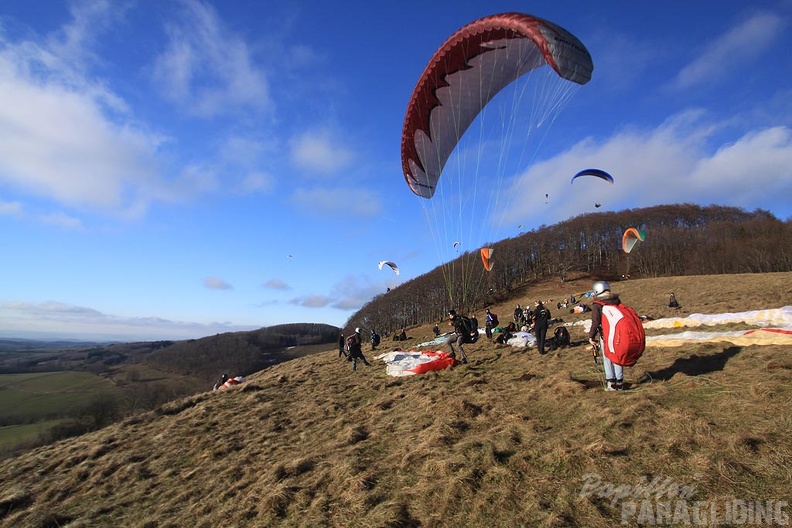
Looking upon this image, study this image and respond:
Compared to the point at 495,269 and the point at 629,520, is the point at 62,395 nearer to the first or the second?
the point at 495,269

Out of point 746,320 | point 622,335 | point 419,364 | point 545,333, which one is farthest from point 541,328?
point 622,335

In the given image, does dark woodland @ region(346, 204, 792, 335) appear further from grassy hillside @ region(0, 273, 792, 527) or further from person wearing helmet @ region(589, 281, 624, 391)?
person wearing helmet @ region(589, 281, 624, 391)

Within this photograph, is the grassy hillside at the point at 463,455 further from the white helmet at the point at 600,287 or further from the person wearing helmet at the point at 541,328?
the white helmet at the point at 600,287

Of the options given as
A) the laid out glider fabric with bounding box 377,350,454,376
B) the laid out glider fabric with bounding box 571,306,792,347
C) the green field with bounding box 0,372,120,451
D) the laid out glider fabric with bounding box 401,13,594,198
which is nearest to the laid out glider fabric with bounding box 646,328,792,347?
the laid out glider fabric with bounding box 571,306,792,347

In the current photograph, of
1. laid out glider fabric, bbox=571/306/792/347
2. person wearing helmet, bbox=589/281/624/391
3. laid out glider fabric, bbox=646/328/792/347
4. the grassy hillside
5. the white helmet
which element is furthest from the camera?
laid out glider fabric, bbox=571/306/792/347

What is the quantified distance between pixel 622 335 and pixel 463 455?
2855 mm

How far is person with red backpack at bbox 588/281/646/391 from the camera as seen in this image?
5.46 metres

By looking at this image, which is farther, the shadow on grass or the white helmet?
the shadow on grass

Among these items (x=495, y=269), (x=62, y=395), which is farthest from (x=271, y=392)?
(x=62, y=395)

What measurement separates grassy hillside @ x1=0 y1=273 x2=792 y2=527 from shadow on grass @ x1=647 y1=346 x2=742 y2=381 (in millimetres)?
47

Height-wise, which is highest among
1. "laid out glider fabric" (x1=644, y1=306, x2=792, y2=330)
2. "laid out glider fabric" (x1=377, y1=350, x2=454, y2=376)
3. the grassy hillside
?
"laid out glider fabric" (x1=644, y1=306, x2=792, y2=330)

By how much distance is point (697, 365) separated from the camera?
22.5ft

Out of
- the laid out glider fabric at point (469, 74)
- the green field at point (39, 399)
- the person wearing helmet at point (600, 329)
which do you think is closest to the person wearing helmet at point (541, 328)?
the person wearing helmet at point (600, 329)

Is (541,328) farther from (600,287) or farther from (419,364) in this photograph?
(600,287)
